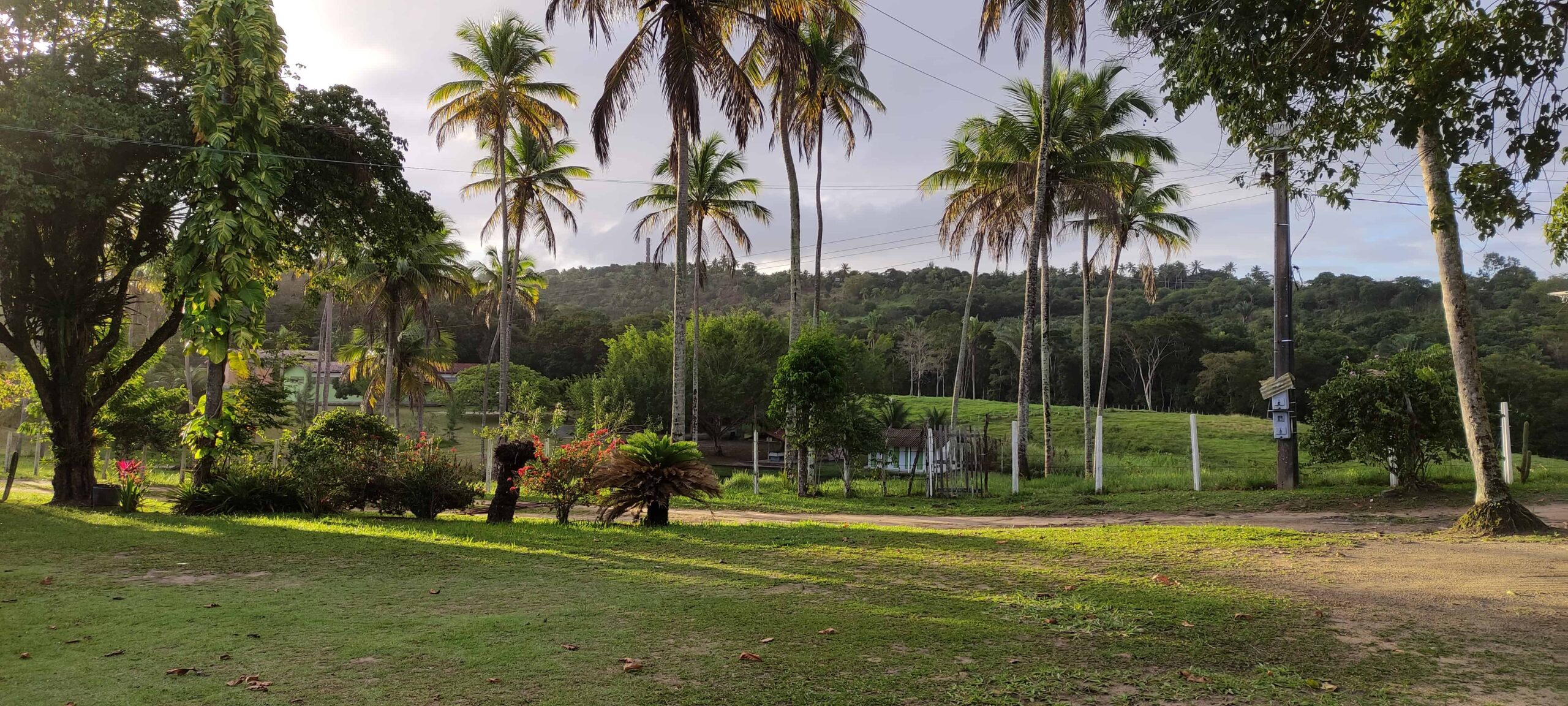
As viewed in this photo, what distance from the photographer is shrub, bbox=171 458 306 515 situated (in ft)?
43.9

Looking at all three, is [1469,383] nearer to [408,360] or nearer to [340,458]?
[340,458]

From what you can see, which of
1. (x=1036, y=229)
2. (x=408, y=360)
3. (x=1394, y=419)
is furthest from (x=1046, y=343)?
(x=408, y=360)

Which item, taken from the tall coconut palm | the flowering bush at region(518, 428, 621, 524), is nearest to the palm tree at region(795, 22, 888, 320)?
the tall coconut palm

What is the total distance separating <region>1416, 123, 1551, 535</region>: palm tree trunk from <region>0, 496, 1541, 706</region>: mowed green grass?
7.29 feet

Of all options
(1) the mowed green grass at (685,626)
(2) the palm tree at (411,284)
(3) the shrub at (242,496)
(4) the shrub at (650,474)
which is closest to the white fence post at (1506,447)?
(1) the mowed green grass at (685,626)

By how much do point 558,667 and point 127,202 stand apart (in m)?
14.3

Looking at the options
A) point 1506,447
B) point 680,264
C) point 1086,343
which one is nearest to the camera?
point 1506,447

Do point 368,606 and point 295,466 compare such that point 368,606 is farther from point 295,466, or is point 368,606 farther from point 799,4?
point 799,4

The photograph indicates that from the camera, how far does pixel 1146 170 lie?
2623cm

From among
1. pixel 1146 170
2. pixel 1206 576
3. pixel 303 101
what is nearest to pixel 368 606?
pixel 1206 576

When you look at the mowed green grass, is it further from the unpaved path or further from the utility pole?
the utility pole

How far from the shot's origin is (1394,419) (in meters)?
13.6

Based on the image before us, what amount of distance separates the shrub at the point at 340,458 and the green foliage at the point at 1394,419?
15.4 m

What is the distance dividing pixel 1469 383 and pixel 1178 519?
13.5 feet
